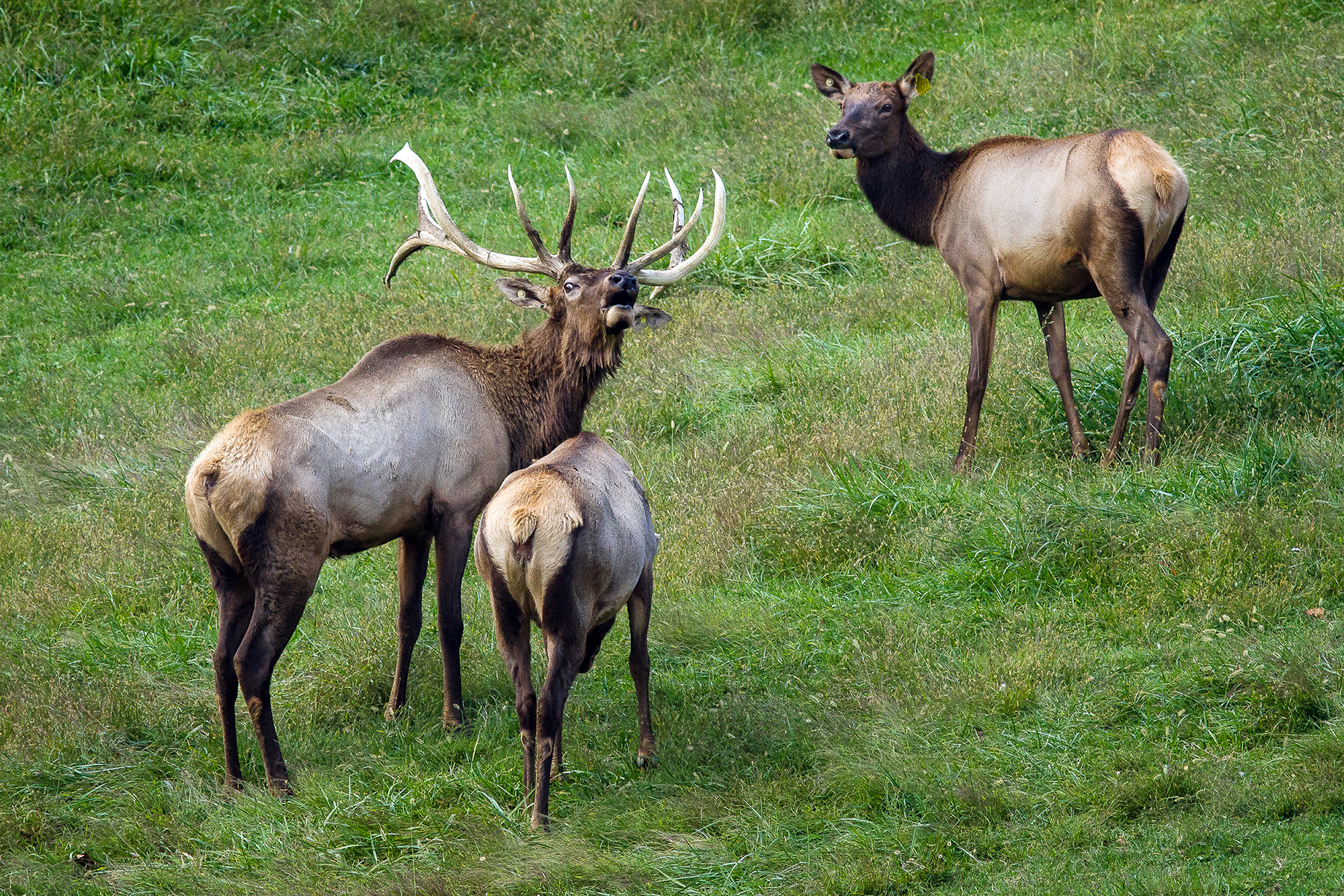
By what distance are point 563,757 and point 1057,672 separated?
81.7 inches

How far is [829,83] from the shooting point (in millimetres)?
9484

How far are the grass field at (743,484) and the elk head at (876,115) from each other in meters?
1.38

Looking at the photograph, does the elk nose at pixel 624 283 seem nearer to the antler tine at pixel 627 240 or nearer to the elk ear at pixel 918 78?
the antler tine at pixel 627 240

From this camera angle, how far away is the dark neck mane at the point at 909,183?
8.69m

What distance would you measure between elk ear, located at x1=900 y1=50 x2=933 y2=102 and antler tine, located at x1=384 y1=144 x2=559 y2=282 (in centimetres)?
336

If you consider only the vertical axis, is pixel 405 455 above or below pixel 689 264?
below

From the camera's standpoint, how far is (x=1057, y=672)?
5.65m

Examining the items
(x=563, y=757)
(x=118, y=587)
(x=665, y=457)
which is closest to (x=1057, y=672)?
(x=563, y=757)

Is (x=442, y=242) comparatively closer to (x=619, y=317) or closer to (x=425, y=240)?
(x=425, y=240)

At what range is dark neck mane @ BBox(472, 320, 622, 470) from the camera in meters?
6.57

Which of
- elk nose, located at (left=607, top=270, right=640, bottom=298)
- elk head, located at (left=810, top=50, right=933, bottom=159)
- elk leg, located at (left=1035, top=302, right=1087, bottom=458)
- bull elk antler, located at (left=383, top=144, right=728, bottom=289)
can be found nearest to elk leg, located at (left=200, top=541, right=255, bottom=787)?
bull elk antler, located at (left=383, top=144, right=728, bottom=289)

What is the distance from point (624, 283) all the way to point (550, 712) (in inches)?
87.5

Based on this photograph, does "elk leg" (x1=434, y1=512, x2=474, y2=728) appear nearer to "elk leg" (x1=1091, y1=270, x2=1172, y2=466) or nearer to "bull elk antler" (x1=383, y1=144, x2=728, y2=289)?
"bull elk antler" (x1=383, y1=144, x2=728, y2=289)

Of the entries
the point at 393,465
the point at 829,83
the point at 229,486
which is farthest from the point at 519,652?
the point at 829,83
